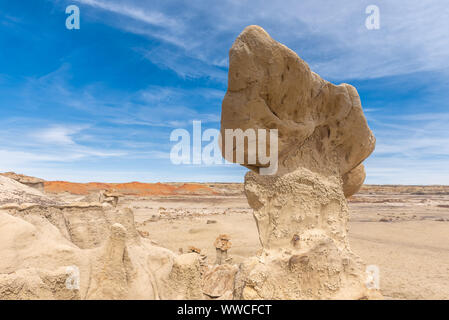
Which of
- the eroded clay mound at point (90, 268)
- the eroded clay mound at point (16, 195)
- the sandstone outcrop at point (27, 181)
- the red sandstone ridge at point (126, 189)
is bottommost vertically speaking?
the red sandstone ridge at point (126, 189)

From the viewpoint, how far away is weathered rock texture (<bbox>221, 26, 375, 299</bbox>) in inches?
124

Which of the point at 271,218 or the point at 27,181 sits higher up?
the point at 27,181

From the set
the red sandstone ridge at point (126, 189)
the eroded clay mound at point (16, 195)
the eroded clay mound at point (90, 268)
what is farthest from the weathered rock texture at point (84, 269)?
the red sandstone ridge at point (126, 189)

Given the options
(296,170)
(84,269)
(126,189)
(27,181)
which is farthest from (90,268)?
(126,189)

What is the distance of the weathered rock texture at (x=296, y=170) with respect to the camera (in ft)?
10.3

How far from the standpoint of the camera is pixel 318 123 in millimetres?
3982

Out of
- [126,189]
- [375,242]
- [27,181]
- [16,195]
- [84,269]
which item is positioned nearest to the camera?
[84,269]

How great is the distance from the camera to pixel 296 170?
150 inches

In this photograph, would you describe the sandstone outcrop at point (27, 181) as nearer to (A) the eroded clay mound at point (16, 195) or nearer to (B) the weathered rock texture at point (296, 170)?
Answer: (A) the eroded clay mound at point (16, 195)

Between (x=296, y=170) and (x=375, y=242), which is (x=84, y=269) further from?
(x=375, y=242)

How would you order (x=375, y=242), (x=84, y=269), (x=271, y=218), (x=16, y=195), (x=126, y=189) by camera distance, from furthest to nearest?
(x=126, y=189), (x=375, y=242), (x=16, y=195), (x=84, y=269), (x=271, y=218)

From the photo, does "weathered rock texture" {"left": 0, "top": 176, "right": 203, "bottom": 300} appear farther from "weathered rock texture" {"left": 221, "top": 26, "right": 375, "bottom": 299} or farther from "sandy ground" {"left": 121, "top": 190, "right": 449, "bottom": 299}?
"sandy ground" {"left": 121, "top": 190, "right": 449, "bottom": 299}
